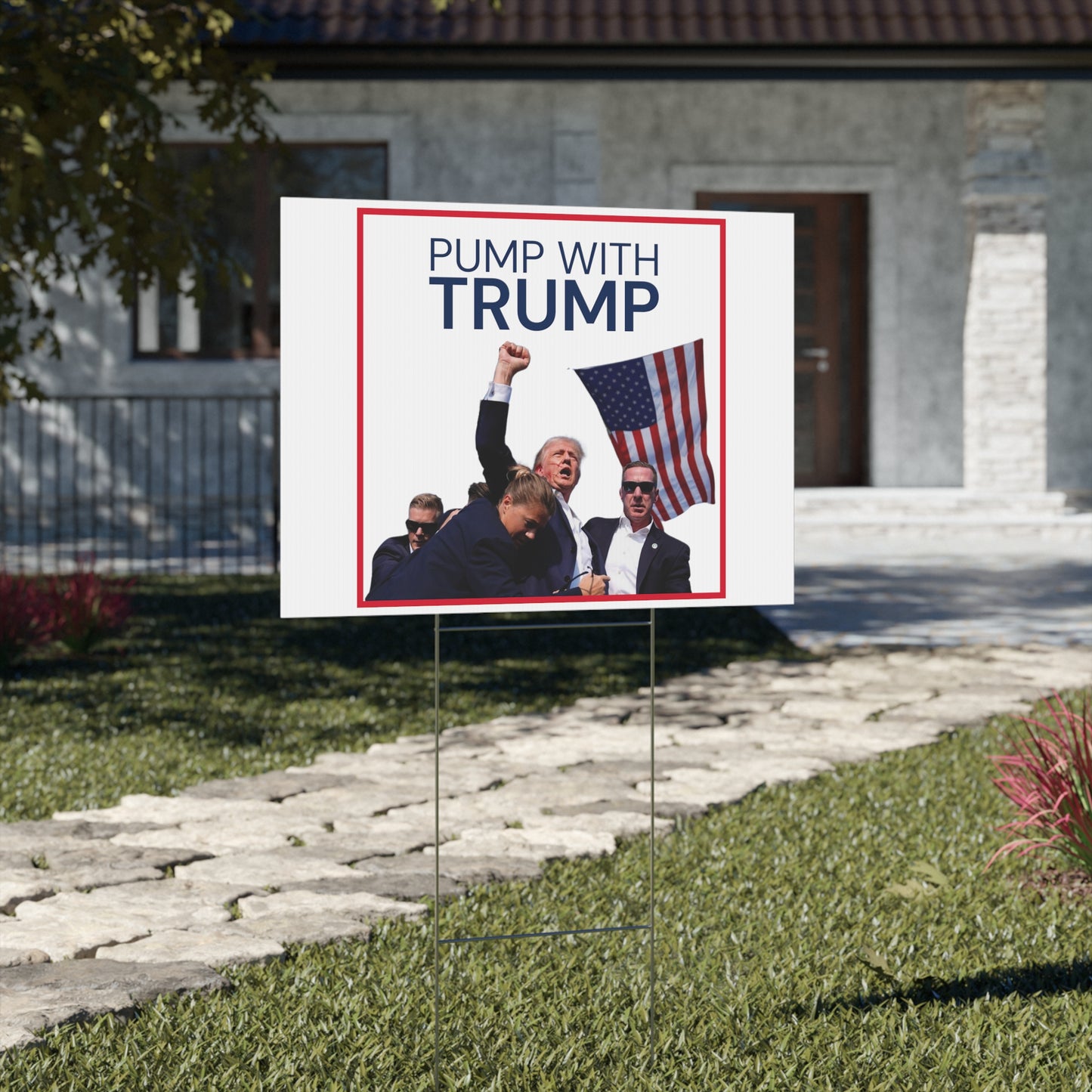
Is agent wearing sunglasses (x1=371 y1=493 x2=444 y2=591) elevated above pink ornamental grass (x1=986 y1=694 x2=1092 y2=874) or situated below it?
above

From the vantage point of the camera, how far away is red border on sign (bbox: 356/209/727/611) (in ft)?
10.6

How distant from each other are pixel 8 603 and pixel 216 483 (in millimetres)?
7109

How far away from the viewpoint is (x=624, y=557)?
3410 mm

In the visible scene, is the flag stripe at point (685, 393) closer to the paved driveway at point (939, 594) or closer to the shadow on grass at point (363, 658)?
the shadow on grass at point (363, 658)

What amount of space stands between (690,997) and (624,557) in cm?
114

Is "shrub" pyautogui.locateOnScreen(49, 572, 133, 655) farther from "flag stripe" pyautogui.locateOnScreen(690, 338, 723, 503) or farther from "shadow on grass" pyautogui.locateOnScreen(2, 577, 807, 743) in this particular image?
"flag stripe" pyautogui.locateOnScreen(690, 338, 723, 503)

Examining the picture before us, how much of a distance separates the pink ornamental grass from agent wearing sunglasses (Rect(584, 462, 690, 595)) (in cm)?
164

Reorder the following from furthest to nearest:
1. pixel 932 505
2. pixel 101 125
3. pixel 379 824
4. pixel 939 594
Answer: pixel 932 505, pixel 939 594, pixel 101 125, pixel 379 824

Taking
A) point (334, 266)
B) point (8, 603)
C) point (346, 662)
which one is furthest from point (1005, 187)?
point (334, 266)

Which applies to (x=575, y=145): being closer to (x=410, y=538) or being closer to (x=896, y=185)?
(x=896, y=185)

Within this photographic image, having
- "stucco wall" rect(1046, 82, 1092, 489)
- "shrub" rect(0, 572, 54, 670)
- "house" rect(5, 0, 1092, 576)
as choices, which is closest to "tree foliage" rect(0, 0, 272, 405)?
"shrub" rect(0, 572, 54, 670)

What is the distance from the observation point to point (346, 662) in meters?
8.62

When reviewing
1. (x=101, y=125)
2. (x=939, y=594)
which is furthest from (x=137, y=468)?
(x=101, y=125)

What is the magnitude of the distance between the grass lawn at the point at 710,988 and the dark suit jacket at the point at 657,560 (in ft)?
3.36
